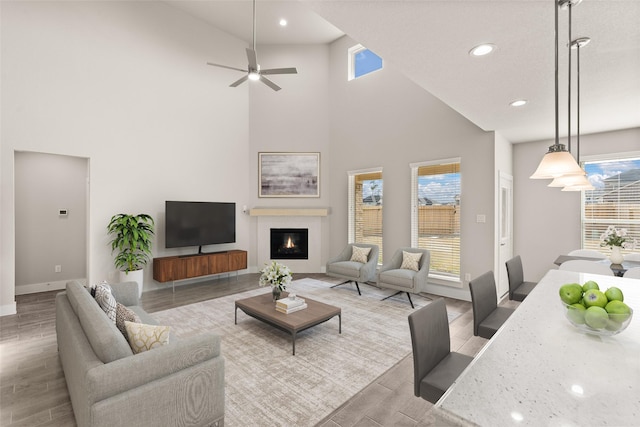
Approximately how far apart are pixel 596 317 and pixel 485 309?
119 cm

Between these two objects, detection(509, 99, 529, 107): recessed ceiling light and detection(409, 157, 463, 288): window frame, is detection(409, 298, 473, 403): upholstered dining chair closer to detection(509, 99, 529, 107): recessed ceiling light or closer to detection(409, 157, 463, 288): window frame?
detection(509, 99, 529, 107): recessed ceiling light

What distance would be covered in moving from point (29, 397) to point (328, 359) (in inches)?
97.4

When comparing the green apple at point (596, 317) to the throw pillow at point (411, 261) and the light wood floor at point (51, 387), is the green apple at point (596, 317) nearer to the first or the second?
the light wood floor at point (51, 387)

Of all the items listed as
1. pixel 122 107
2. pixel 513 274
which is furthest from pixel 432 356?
pixel 122 107

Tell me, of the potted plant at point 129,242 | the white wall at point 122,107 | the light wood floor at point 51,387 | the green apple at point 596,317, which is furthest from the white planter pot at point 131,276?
the green apple at point 596,317

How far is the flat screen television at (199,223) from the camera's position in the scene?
550cm

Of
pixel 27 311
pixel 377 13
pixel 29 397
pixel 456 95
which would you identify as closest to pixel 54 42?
pixel 27 311

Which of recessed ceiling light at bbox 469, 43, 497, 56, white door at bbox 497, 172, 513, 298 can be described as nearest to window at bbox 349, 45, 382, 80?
white door at bbox 497, 172, 513, 298

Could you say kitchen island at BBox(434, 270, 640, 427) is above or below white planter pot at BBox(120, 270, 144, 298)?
above

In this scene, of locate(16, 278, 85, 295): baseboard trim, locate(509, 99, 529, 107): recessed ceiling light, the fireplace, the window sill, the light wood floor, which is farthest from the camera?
the fireplace

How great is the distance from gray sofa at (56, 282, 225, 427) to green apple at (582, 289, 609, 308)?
2005mm

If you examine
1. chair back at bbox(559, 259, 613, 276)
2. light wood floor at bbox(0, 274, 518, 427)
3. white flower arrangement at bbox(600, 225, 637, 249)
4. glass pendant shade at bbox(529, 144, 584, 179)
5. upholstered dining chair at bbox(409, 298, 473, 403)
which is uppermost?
glass pendant shade at bbox(529, 144, 584, 179)

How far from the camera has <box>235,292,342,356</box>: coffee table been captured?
3.06 metres

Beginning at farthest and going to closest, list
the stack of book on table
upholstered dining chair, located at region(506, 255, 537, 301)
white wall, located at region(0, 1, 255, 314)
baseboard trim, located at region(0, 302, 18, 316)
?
white wall, located at region(0, 1, 255, 314)
baseboard trim, located at region(0, 302, 18, 316)
the stack of book on table
upholstered dining chair, located at region(506, 255, 537, 301)
